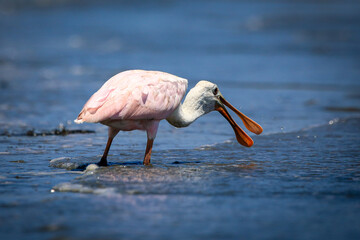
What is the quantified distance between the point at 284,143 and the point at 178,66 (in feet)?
31.6

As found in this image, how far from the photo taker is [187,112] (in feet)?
24.9

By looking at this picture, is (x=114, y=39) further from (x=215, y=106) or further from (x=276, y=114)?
(x=215, y=106)

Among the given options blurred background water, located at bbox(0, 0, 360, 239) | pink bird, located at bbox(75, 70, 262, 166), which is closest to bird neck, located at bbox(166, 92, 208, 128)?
pink bird, located at bbox(75, 70, 262, 166)

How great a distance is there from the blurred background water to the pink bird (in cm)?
46

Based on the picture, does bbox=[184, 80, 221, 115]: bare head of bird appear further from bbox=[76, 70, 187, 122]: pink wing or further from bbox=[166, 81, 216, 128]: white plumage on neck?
bbox=[76, 70, 187, 122]: pink wing

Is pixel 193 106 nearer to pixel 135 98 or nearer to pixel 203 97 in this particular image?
pixel 203 97

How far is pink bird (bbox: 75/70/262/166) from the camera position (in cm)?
675

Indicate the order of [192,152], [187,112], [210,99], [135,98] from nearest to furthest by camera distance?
[135,98], [187,112], [210,99], [192,152]

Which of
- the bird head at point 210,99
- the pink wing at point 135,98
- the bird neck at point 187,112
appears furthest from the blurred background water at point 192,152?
the pink wing at point 135,98

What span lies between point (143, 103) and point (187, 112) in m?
0.79

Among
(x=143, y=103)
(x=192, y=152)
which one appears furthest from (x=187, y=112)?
(x=143, y=103)

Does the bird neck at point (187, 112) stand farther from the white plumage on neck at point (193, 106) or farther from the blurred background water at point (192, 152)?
the blurred background water at point (192, 152)

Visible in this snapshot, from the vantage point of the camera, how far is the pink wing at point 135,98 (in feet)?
22.0

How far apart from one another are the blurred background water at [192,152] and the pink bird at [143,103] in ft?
1.51
